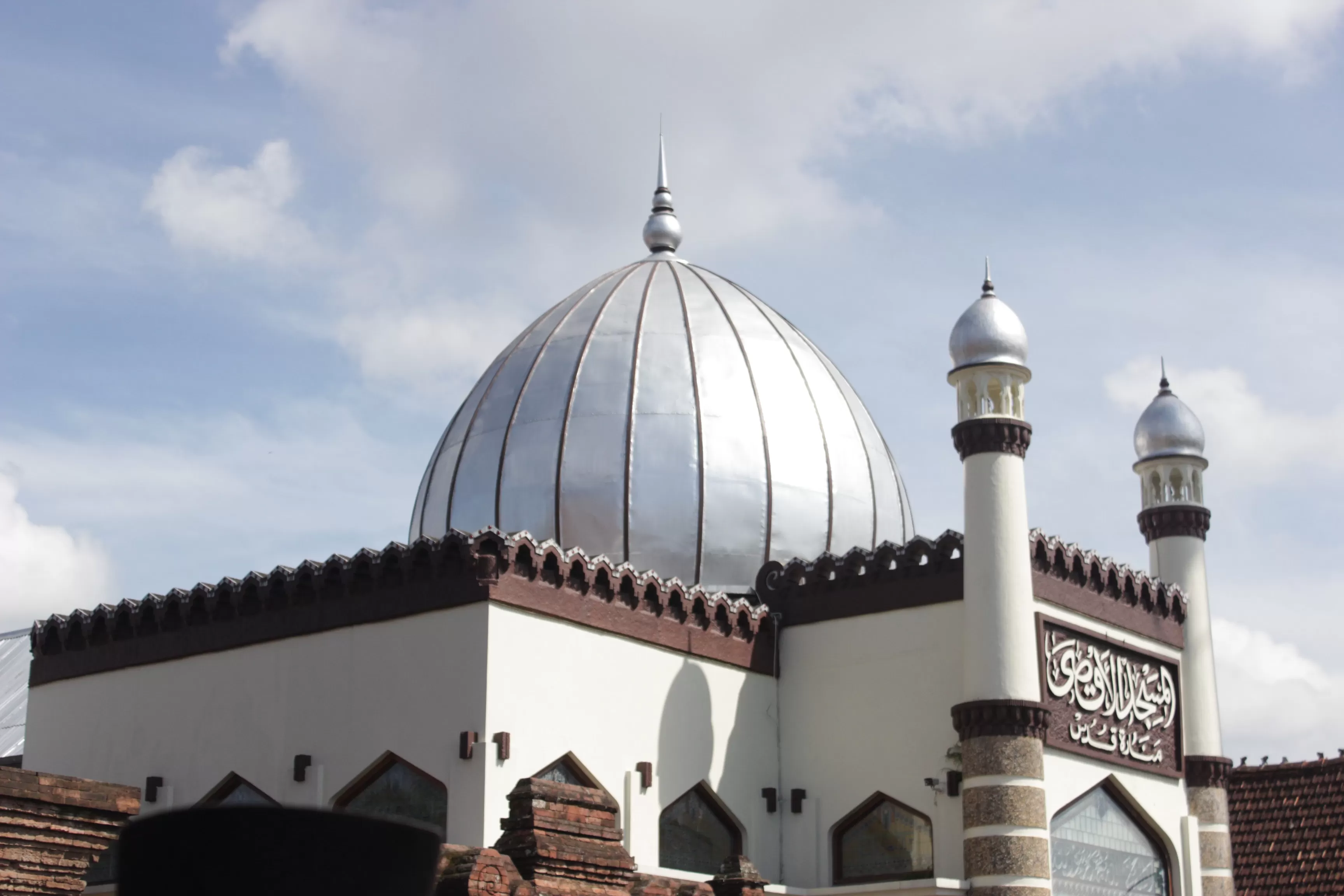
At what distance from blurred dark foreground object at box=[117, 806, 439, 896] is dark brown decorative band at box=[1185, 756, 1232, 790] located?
1467cm

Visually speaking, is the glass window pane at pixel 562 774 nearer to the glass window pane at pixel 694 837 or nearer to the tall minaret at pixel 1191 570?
the glass window pane at pixel 694 837

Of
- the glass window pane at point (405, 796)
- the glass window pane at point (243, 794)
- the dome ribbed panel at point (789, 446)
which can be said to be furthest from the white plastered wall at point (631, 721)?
the glass window pane at point (243, 794)

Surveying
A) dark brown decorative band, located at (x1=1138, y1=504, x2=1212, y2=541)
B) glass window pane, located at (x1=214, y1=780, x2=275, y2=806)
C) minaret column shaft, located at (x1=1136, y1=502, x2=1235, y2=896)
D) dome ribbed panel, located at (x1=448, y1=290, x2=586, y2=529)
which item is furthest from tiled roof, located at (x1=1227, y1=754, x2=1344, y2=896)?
glass window pane, located at (x1=214, y1=780, x2=275, y2=806)

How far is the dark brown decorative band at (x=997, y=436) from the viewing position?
13.7 m

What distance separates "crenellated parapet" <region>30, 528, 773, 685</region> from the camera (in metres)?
12.7

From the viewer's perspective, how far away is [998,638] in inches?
520

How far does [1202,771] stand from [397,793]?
7.32m

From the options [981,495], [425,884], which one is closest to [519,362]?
[981,495]

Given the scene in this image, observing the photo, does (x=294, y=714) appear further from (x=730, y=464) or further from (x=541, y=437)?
(x=730, y=464)

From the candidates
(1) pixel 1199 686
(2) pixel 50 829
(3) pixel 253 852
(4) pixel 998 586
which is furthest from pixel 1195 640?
(3) pixel 253 852

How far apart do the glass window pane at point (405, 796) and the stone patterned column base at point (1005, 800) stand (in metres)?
3.93

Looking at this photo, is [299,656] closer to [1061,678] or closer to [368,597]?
[368,597]

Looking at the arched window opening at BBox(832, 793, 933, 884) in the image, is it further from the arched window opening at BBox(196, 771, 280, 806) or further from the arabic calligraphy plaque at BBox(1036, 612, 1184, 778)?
the arched window opening at BBox(196, 771, 280, 806)

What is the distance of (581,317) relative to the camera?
57.1ft
